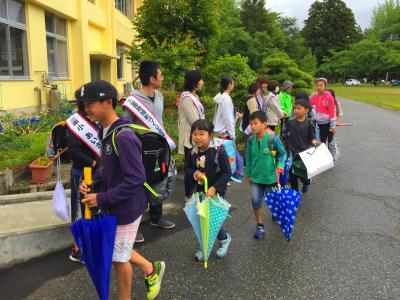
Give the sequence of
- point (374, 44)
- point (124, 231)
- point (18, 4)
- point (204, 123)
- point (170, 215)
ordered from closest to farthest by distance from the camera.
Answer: point (124, 231), point (204, 123), point (170, 215), point (18, 4), point (374, 44)

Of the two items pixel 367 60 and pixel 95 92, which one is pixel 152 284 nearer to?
pixel 95 92

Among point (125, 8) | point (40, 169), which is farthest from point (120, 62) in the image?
point (40, 169)

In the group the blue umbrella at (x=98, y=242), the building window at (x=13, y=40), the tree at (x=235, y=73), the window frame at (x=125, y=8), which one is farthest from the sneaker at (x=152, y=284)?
the window frame at (x=125, y=8)

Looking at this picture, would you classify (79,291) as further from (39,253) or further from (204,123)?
(204,123)

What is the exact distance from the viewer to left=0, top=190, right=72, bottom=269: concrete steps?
341 cm

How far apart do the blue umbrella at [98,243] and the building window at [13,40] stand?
27.9 ft

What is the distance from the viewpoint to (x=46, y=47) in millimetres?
11586

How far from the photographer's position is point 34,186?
16.8 ft

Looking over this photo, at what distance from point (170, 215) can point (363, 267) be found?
238cm

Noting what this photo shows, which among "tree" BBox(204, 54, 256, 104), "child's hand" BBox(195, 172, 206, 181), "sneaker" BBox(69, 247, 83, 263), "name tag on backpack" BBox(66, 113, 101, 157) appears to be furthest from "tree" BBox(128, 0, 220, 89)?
"sneaker" BBox(69, 247, 83, 263)

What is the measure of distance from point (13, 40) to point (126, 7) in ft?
47.1

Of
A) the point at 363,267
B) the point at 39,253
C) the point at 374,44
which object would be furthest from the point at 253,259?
the point at 374,44

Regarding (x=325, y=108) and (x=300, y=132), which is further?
(x=325, y=108)

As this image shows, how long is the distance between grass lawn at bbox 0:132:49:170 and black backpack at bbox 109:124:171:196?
3.45 meters
